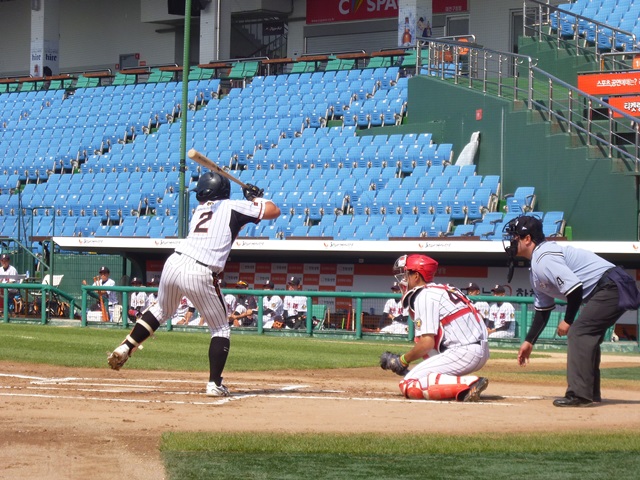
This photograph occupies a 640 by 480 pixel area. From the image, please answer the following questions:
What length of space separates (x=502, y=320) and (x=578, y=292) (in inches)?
391

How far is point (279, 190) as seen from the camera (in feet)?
86.9

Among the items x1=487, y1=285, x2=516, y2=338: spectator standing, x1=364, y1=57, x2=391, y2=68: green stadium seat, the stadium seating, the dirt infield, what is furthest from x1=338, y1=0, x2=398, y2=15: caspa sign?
the dirt infield

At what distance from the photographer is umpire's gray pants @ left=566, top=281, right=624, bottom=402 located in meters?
8.04

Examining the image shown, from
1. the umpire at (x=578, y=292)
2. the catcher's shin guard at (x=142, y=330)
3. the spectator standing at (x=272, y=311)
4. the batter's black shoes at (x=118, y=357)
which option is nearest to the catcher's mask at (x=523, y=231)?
the umpire at (x=578, y=292)

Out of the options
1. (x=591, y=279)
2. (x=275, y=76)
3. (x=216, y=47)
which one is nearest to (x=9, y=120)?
(x=216, y=47)

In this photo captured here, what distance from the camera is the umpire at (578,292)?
26.3ft

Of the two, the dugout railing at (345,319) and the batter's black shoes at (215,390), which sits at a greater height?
the batter's black shoes at (215,390)

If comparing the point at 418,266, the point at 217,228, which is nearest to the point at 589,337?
the point at 418,266

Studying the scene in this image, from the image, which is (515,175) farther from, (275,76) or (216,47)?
(216,47)

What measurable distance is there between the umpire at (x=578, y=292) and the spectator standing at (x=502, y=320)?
9464 mm

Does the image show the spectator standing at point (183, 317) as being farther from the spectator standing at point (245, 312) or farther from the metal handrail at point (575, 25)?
the metal handrail at point (575, 25)

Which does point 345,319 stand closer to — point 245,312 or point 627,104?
point 245,312

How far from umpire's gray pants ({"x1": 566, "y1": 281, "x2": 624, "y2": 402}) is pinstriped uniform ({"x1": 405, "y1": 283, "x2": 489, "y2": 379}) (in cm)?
69

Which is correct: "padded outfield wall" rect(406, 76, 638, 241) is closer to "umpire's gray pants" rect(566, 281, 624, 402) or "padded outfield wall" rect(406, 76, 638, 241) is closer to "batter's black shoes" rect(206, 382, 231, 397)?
"umpire's gray pants" rect(566, 281, 624, 402)
